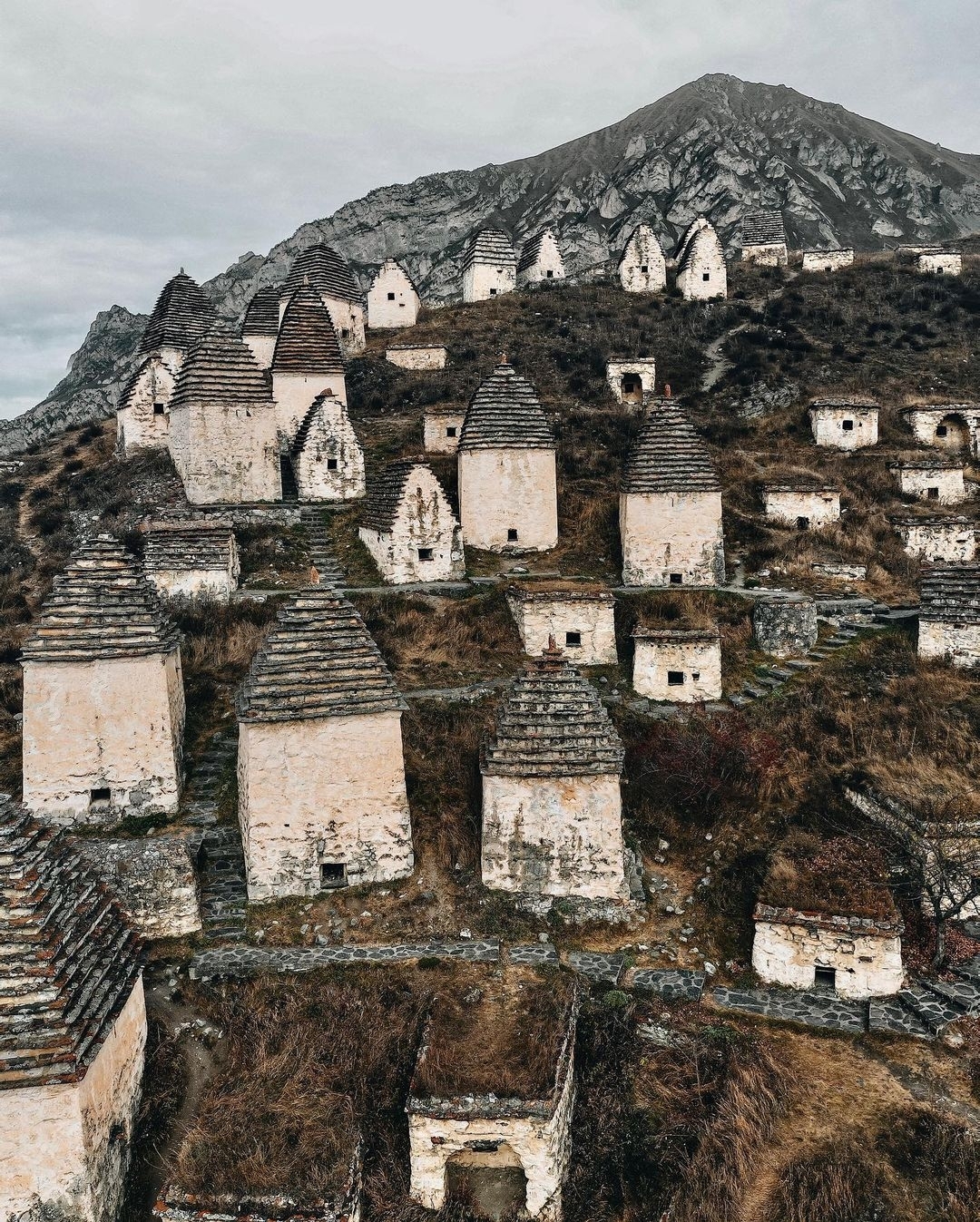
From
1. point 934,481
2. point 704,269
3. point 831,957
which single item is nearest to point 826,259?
point 704,269

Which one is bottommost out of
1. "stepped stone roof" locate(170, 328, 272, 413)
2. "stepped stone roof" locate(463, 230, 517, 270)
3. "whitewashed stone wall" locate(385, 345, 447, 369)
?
"stepped stone roof" locate(170, 328, 272, 413)

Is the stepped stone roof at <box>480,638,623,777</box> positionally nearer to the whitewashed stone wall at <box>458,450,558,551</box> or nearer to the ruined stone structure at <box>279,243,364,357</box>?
the whitewashed stone wall at <box>458,450,558,551</box>

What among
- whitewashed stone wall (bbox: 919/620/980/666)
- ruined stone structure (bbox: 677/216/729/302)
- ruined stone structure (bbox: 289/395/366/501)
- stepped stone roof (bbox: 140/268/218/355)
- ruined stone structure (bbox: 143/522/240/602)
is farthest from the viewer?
ruined stone structure (bbox: 677/216/729/302)

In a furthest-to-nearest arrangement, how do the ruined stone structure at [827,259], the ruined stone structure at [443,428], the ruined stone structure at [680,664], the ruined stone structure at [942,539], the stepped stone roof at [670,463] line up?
1. the ruined stone structure at [827,259]
2. the ruined stone structure at [443,428]
3. the ruined stone structure at [942,539]
4. the stepped stone roof at [670,463]
5. the ruined stone structure at [680,664]

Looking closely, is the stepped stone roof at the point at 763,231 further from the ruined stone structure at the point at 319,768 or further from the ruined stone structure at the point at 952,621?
the ruined stone structure at the point at 319,768

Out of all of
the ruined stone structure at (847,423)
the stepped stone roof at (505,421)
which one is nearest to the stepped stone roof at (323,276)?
the stepped stone roof at (505,421)

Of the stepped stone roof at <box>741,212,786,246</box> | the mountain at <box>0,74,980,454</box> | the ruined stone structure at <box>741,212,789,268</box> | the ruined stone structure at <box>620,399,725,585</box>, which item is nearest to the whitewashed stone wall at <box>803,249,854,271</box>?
the ruined stone structure at <box>741,212,789,268</box>

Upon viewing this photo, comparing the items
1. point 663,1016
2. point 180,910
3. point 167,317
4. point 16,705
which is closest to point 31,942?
point 180,910
